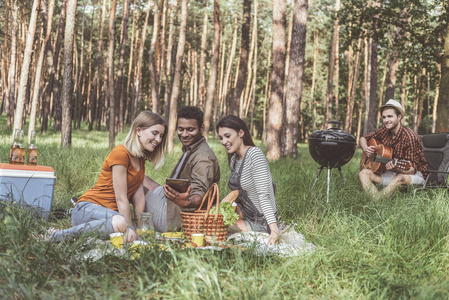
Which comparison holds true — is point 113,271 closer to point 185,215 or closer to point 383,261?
point 185,215

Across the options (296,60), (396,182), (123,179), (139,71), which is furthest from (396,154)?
(139,71)

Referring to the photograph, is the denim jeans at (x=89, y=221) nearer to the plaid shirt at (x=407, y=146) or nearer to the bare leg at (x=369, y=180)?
the bare leg at (x=369, y=180)

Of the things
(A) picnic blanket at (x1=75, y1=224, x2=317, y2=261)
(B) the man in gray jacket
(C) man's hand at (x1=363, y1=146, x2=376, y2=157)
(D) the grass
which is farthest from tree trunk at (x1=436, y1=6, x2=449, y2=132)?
(B) the man in gray jacket

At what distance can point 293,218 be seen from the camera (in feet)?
19.5

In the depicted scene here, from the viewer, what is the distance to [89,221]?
429cm

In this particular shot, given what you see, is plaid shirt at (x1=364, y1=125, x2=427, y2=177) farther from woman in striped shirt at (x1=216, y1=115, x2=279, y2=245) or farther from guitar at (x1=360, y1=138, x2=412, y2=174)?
woman in striped shirt at (x1=216, y1=115, x2=279, y2=245)

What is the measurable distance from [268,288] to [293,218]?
9.66ft

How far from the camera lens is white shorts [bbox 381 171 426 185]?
6532mm

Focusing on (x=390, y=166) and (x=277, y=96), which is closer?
(x=390, y=166)

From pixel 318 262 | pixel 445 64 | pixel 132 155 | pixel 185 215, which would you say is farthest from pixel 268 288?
pixel 445 64

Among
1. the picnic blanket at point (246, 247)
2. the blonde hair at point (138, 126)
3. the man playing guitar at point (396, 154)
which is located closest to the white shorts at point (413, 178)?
the man playing guitar at point (396, 154)

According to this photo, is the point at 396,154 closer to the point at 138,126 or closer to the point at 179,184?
the point at 179,184

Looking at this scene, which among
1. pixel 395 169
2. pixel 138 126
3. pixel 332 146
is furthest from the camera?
pixel 395 169

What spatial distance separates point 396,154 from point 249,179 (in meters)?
3.06
